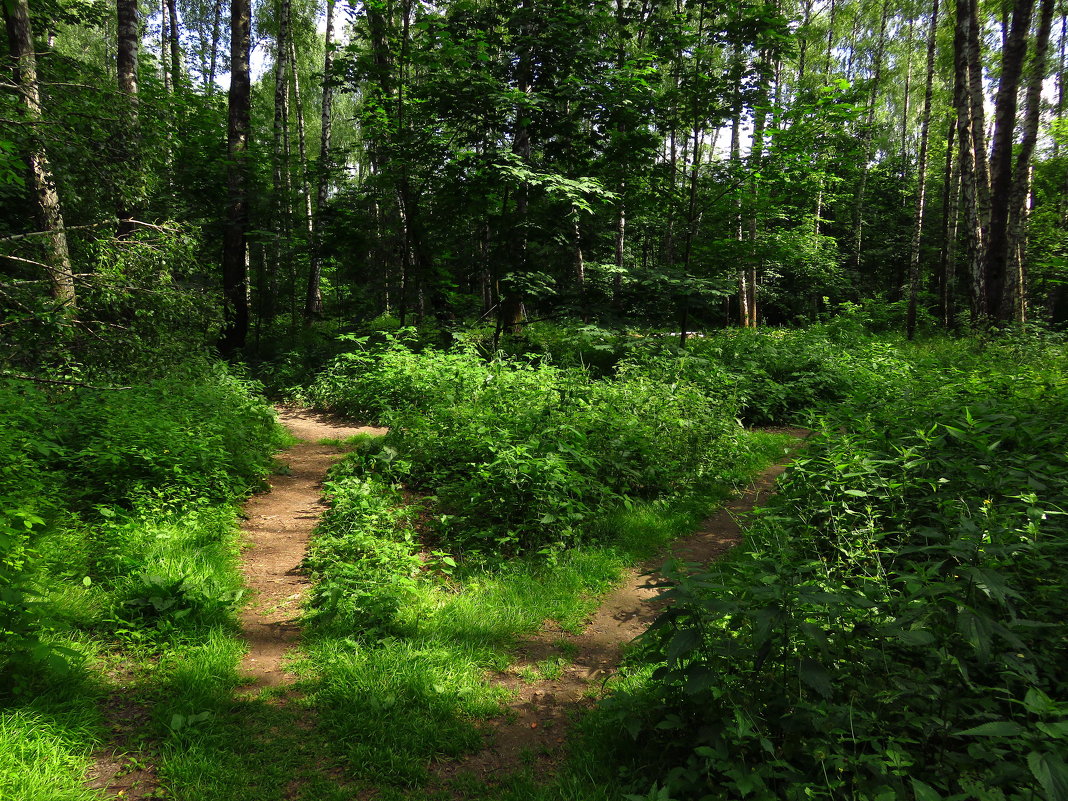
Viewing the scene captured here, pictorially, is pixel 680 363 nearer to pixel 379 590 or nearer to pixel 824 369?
pixel 824 369

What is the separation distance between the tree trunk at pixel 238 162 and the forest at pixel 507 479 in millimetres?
100

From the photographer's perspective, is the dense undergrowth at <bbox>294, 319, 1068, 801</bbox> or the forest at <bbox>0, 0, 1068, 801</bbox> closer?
the dense undergrowth at <bbox>294, 319, 1068, 801</bbox>

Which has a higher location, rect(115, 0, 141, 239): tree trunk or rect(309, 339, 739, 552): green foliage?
rect(115, 0, 141, 239): tree trunk

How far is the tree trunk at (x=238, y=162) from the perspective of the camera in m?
12.7

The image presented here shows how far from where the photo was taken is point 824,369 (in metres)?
11.5

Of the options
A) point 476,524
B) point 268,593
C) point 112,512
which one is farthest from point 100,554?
point 476,524

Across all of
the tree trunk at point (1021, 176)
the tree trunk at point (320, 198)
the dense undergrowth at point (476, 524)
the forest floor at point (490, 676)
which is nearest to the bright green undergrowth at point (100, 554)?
the forest floor at point (490, 676)

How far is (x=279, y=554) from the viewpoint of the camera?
539 centimetres

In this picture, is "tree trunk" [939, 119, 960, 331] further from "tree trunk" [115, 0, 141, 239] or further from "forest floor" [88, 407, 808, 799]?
"tree trunk" [115, 0, 141, 239]

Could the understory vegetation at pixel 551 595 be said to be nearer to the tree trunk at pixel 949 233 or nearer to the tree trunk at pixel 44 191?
the tree trunk at pixel 44 191

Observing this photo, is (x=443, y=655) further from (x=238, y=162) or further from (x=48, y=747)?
(x=238, y=162)

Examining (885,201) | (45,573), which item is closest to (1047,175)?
(885,201)

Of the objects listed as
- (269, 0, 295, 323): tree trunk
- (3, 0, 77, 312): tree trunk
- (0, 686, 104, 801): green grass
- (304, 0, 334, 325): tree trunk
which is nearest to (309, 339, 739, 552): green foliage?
(0, 686, 104, 801): green grass

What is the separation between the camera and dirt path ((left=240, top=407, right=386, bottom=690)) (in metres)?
3.90
